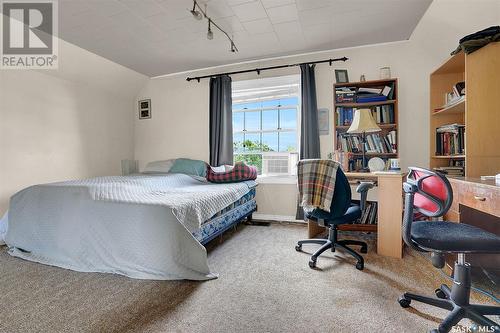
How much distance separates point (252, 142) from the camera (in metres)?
4.09

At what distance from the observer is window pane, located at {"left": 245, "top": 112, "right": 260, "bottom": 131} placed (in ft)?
13.3

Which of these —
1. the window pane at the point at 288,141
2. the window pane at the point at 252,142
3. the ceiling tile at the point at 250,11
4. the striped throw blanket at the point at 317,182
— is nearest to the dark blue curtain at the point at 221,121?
the window pane at the point at 252,142

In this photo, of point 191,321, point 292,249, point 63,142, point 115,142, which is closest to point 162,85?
point 115,142

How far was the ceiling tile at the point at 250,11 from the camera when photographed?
2387mm

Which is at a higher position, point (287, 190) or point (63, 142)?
point (63, 142)

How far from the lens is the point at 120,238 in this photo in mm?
1842

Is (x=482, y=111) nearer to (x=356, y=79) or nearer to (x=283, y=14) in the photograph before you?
(x=356, y=79)

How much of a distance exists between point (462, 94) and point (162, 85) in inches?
167

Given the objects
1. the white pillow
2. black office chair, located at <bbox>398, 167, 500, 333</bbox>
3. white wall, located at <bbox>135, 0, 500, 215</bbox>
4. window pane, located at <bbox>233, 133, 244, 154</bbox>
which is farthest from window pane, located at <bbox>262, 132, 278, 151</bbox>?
black office chair, located at <bbox>398, 167, 500, 333</bbox>

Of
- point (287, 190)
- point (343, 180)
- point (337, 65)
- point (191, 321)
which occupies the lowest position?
point (191, 321)

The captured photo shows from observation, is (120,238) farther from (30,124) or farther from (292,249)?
(30,124)

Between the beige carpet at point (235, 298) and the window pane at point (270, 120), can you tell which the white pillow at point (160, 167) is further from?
the beige carpet at point (235, 298)

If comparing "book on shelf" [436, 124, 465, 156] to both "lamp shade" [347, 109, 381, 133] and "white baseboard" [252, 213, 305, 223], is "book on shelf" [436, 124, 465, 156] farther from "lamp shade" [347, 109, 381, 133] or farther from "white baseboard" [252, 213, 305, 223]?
"white baseboard" [252, 213, 305, 223]

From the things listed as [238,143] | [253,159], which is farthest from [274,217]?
[238,143]
